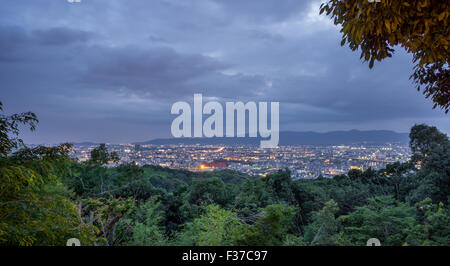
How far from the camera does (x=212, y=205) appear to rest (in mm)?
5133

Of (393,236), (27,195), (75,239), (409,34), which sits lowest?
(393,236)

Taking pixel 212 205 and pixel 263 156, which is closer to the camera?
pixel 263 156

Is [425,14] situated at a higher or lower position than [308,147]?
higher

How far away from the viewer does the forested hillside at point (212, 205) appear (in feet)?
6.30

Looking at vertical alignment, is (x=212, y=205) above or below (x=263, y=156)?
below

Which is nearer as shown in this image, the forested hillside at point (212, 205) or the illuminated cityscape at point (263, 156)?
→ the forested hillside at point (212, 205)

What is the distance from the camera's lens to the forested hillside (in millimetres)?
1919

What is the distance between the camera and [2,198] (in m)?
1.81

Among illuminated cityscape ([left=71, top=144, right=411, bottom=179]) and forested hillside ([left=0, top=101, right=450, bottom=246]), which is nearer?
forested hillside ([left=0, top=101, right=450, bottom=246])

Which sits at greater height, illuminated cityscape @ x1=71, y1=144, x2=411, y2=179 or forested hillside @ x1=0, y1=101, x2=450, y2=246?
illuminated cityscape @ x1=71, y1=144, x2=411, y2=179

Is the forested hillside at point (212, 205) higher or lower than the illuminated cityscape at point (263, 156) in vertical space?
lower
